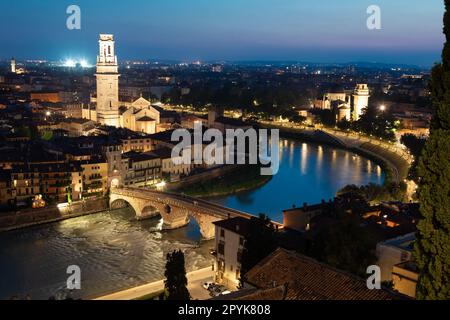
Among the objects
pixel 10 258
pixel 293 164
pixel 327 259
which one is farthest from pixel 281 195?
pixel 327 259

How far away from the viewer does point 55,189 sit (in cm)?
877

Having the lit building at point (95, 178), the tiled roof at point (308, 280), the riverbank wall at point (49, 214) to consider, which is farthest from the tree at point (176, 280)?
the lit building at point (95, 178)

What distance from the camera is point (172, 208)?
25.8 ft

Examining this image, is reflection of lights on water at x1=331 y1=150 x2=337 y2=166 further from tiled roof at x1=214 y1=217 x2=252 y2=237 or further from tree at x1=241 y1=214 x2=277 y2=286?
tree at x1=241 y1=214 x2=277 y2=286

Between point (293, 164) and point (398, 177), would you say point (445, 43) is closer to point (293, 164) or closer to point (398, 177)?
point (398, 177)

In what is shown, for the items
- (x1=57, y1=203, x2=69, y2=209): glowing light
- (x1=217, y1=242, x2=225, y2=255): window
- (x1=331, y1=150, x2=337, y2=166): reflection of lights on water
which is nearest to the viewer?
(x1=217, y1=242, x2=225, y2=255): window

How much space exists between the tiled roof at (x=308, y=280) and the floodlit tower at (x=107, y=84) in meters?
12.5

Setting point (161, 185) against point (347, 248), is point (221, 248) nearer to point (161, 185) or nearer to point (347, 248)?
point (347, 248)

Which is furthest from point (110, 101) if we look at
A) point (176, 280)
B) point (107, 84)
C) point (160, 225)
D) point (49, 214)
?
point (176, 280)

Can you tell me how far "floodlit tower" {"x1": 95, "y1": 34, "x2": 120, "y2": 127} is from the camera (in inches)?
600

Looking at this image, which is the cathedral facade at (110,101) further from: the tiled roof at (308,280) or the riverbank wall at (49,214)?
the tiled roof at (308,280)

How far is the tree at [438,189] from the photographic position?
2303mm

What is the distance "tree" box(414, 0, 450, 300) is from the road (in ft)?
9.97

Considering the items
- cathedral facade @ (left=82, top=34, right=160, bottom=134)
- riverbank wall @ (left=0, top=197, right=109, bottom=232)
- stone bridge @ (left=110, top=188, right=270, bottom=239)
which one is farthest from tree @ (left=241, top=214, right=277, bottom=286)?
cathedral facade @ (left=82, top=34, right=160, bottom=134)
